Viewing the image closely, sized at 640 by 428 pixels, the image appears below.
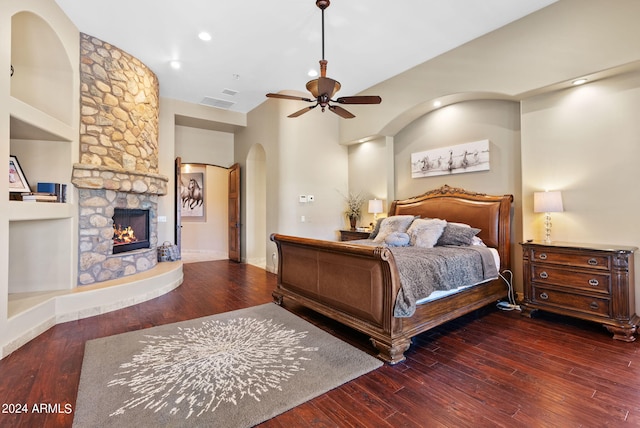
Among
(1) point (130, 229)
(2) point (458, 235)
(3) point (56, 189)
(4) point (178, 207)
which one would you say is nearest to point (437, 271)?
(2) point (458, 235)

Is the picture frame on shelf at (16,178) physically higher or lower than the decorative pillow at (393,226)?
higher

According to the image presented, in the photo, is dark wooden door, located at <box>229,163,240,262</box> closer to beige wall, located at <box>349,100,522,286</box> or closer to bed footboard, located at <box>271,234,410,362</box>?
beige wall, located at <box>349,100,522,286</box>

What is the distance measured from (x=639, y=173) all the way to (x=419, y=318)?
8.84 ft

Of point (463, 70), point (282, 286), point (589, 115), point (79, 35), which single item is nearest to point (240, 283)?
point (282, 286)

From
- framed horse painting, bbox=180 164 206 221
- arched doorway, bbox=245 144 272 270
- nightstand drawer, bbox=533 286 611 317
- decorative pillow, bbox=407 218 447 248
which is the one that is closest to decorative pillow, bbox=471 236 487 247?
decorative pillow, bbox=407 218 447 248

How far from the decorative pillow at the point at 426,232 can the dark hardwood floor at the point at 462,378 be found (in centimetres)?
99

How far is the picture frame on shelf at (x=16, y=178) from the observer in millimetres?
3357

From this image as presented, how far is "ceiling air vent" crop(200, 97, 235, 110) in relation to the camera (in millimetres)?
6141

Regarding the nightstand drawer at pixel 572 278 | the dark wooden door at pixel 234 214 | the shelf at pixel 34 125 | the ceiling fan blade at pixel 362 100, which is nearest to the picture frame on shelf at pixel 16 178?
the shelf at pixel 34 125

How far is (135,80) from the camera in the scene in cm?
457

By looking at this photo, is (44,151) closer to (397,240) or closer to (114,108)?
(114,108)

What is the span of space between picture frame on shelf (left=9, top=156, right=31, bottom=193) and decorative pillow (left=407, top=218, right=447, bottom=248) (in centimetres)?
467

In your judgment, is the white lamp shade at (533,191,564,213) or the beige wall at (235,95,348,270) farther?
the beige wall at (235,95,348,270)

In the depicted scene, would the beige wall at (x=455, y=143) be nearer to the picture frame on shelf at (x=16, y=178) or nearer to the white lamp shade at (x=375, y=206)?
the white lamp shade at (x=375, y=206)
